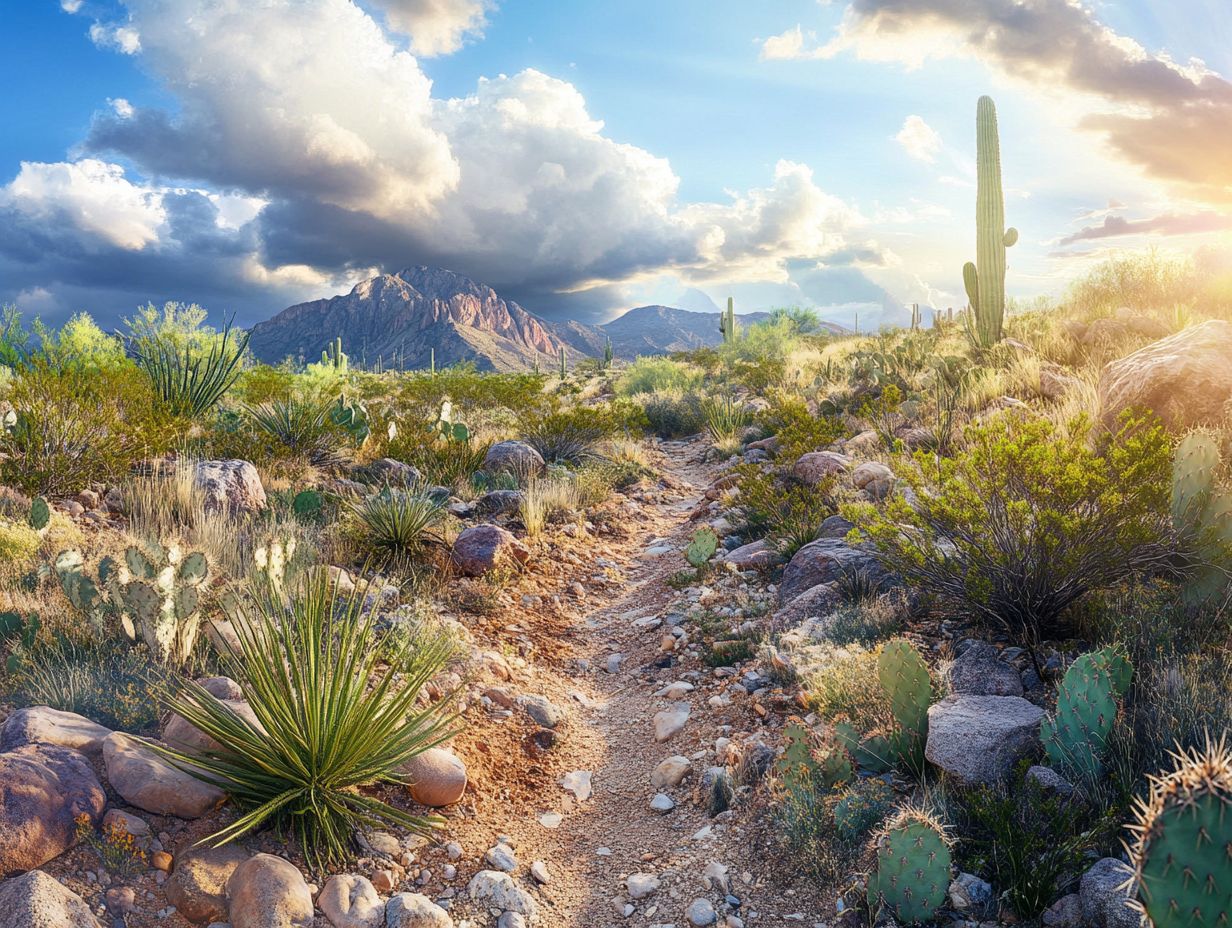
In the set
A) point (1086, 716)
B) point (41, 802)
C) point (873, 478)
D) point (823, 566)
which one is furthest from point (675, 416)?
point (41, 802)

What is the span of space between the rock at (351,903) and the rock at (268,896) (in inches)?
3.4

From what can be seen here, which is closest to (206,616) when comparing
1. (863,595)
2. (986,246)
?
(863,595)

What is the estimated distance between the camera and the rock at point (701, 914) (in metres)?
3.09

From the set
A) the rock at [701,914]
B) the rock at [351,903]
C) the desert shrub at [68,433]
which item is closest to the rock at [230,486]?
the desert shrub at [68,433]

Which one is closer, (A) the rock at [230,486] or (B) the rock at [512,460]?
(A) the rock at [230,486]

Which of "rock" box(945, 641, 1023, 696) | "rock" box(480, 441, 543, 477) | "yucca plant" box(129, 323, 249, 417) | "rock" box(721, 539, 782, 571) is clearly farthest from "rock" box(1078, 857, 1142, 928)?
"yucca plant" box(129, 323, 249, 417)

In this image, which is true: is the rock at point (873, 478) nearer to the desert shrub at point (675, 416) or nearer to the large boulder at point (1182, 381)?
the large boulder at point (1182, 381)

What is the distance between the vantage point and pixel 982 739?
3281 millimetres

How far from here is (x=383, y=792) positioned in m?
3.72

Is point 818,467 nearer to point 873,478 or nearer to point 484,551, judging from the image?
point 873,478

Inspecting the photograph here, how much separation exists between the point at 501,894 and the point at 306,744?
113 centimetres

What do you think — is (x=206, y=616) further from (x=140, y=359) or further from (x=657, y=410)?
(x=657, y=410)

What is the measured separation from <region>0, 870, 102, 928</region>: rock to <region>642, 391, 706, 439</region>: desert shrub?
15091 millimetres

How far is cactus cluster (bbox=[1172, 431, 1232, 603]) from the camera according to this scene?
13.3 feet
